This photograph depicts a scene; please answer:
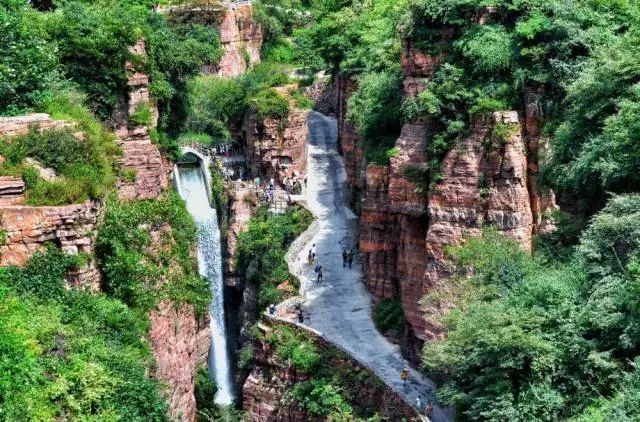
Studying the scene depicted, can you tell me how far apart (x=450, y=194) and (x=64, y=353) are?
14.0 metres

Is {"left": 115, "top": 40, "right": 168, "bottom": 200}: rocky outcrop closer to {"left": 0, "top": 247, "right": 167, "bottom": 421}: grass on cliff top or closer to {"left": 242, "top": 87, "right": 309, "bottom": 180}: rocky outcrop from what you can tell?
{"left": 0, "top": 247, "right": 167, "bottom": 421}: grass on cliff top

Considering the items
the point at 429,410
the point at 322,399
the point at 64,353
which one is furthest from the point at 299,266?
the point at 64,353

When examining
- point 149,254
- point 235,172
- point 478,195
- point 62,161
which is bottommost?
point 149,254

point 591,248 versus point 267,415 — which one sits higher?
point 591,248

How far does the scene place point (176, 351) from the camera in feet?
85.3

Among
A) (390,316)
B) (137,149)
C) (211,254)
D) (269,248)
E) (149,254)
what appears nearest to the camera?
(149,254)

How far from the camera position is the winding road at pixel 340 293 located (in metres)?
28.1

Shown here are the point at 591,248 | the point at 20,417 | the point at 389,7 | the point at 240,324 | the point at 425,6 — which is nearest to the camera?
the point at 20,417

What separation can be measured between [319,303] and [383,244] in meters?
4.00

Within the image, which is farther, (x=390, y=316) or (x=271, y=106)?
(x=271, y=106)

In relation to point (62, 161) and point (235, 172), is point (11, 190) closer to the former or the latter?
point (62, 161)

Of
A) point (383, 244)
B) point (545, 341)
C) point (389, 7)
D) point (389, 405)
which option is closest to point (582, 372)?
point (545, 341)

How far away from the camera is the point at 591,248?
1992 cm

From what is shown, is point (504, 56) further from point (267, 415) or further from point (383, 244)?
point (267, 415)
